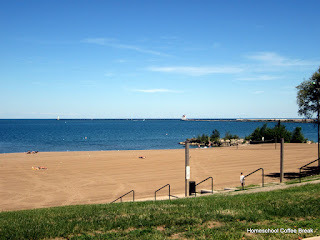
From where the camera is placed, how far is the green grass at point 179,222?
23.5 ft

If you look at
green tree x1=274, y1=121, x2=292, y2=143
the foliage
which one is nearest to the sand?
green tree x1=274, y1=121, x2=292, y2=143

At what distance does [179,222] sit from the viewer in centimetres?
802

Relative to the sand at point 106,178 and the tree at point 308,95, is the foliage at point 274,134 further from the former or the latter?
the tree at point 308,95

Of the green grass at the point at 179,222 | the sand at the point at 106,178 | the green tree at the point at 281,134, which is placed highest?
the green tree at the point at 281,134

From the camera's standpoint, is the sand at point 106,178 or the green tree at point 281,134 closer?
the sand at point 106,178

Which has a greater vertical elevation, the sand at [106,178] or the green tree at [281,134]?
the green tree at [281,134]

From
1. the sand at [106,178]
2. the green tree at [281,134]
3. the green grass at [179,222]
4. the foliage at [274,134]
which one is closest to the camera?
the green grass at [179,222]

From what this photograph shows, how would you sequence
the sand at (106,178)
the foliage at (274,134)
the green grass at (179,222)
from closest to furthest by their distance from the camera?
the green grass at (179,222) < the sand at (106,178) < the foliage at (274,134)

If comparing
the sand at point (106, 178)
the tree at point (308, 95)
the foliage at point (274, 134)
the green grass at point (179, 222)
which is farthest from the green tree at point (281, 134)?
the green grass at point (179, 222)

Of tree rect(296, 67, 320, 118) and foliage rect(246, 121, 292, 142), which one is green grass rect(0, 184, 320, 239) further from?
foliage rect(246, 121, 292, 142)

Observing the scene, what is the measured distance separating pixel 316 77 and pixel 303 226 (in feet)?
59.9

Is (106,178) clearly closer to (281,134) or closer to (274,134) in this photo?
(274,134)

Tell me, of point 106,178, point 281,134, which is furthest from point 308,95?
point 281,134

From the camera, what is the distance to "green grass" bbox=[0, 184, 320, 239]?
7158 millimetres
